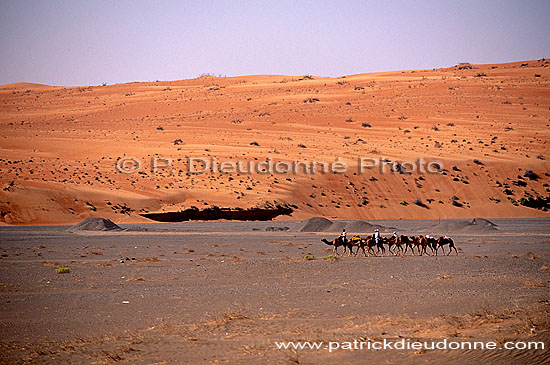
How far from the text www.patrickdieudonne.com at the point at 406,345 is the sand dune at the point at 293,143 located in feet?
141

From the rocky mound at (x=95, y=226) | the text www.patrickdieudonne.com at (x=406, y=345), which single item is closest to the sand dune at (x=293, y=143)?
the rocky mound at (x=95, y=226)

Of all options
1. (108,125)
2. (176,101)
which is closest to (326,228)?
(108,125)

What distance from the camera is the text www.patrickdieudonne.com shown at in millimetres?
8436

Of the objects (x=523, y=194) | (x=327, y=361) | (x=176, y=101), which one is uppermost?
(x=176, y=101)

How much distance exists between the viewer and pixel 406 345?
9.38m

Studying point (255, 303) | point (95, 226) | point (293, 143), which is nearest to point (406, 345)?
point (255, 303)

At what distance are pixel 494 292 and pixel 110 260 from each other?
15.0 meters

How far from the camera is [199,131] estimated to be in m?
82.6

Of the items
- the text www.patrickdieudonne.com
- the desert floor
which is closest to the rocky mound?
the desert floor

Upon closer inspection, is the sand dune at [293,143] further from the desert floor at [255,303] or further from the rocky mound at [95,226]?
the desert floor at [255,303]

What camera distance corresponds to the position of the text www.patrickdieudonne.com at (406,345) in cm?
844

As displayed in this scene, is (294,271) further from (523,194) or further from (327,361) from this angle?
(523,194)

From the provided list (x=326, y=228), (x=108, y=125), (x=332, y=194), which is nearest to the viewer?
(x=326, y=228)

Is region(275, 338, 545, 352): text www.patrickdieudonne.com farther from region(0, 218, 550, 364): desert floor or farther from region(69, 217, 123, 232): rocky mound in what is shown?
region(69, 217, 123, 232): rocky mound
